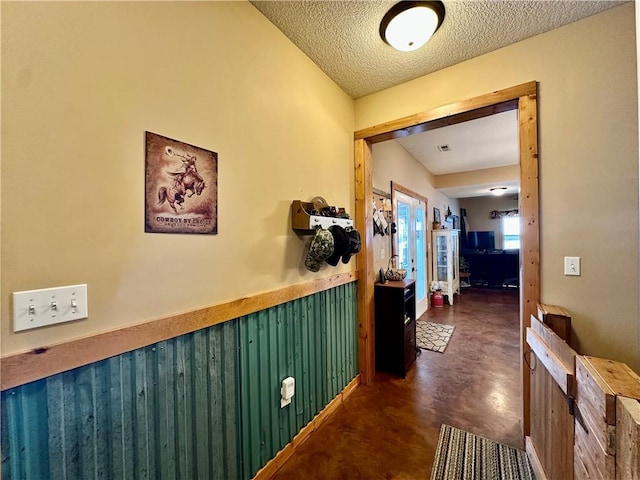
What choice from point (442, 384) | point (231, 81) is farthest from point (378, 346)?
point (231, 81)

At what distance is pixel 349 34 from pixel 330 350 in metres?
2.33

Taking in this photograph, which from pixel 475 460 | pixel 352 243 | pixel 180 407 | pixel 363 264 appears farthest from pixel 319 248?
pixel 475 460

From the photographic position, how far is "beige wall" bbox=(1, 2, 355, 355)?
777mm

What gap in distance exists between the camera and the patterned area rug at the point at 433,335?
340 centimetres

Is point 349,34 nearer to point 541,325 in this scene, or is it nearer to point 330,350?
point 541,325

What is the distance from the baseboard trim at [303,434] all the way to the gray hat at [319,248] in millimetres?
1164

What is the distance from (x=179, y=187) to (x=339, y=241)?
1105 millimetres

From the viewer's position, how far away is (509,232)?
328 inches

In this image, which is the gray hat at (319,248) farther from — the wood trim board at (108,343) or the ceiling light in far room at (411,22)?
the ceiling light in far room at (411,22)

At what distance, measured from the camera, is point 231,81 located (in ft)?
4.59

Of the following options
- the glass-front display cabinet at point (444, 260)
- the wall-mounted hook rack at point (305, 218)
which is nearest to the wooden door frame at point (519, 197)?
the wall-mounted hook rack at point (305, 218)

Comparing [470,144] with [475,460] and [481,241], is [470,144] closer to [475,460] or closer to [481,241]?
[475,460]

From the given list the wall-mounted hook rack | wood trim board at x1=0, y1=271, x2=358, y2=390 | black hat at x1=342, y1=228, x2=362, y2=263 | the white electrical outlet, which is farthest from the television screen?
wood trim board at x1=0, y1=271, x2=358, y2=390

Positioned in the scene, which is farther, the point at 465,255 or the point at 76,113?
the point at 465,255
